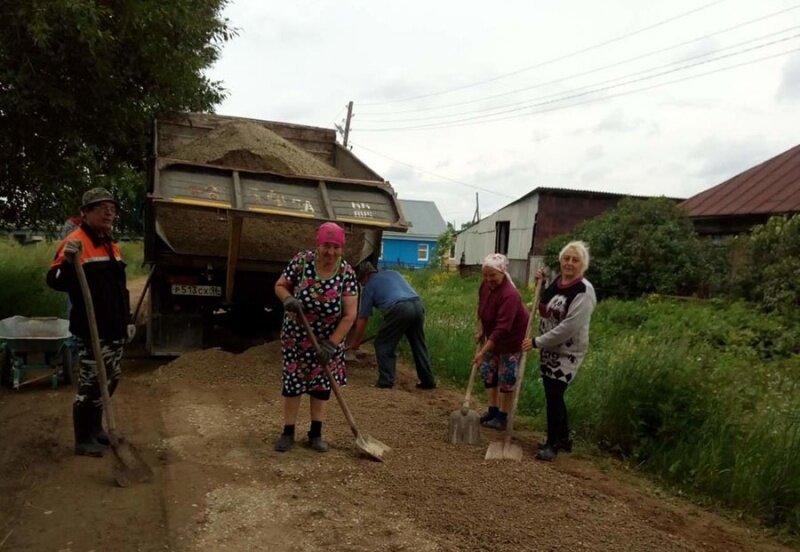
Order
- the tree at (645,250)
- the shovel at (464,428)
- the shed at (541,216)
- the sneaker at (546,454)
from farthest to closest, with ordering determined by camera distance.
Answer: the shed at (541,216)
the tree at (645,250)
the shovel at (464,428)
the sneaker at (546,454)

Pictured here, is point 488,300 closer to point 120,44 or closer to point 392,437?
point 392,437

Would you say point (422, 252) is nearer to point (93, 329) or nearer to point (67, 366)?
point (67, 366)

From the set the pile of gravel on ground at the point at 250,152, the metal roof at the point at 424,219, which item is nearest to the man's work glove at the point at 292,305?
the pile of gravel on ground at the point at 250,152

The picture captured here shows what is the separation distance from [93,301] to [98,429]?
92 centimetres

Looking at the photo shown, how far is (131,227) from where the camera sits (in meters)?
12.3

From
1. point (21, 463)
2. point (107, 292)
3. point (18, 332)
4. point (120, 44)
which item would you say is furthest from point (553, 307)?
point (120, 44)

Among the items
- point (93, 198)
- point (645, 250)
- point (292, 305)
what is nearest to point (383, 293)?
point (292, 305)

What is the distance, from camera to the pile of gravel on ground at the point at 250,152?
7941 millimetres

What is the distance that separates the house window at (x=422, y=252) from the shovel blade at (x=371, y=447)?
44.5m

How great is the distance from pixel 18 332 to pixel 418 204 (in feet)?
165

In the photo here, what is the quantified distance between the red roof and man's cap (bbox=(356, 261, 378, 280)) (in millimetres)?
10633

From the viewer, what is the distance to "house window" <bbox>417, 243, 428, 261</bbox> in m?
49.6

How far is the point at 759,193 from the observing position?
16969mm

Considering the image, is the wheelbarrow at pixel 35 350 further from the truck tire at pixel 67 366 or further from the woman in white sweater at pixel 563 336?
the woman in white sweater at pixel 563 336
